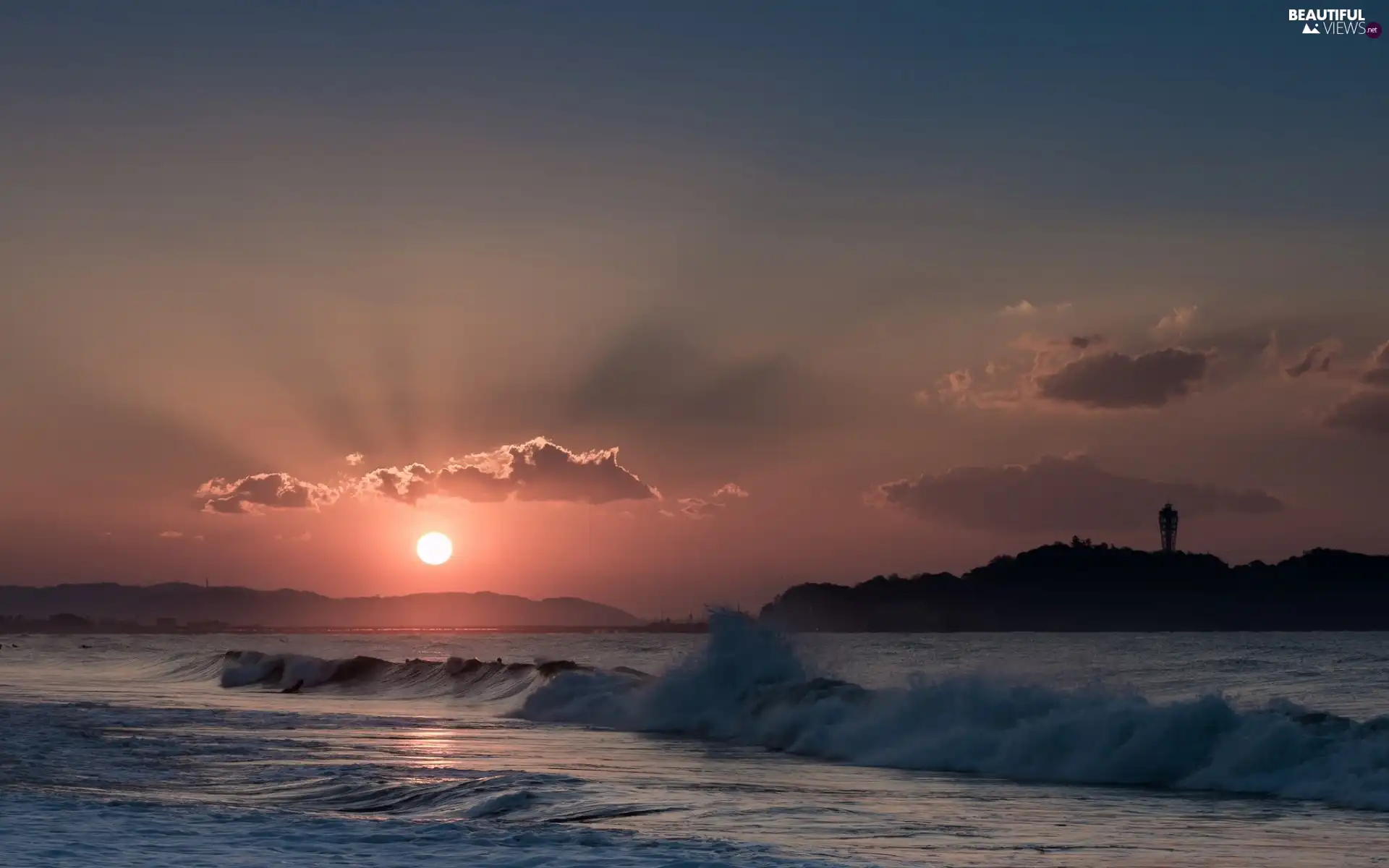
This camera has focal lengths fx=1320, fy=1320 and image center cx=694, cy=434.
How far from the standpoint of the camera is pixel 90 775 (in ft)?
77.5

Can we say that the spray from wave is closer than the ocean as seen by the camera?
No

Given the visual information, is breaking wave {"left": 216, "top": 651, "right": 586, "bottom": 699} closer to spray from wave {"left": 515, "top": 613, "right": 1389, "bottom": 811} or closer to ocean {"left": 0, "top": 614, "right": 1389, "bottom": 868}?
ocean {"left": 0, "top": 614, "right": 1389, "bottom": 868}

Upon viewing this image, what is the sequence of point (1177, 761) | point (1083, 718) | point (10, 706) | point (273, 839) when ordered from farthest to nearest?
point (10, 706) → point (1083, 718) → point (1177, 761) → point (273, 839)

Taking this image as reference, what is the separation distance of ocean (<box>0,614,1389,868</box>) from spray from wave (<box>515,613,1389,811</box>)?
8 cm

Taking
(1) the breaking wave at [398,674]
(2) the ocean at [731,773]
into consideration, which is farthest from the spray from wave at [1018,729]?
(1) the breaking wave at [398,674]

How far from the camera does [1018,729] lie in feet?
98.7

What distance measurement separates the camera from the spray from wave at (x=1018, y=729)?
25.4 m

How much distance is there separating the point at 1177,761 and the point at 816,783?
25.5 ft

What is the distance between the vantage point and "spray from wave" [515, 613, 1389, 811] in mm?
25375

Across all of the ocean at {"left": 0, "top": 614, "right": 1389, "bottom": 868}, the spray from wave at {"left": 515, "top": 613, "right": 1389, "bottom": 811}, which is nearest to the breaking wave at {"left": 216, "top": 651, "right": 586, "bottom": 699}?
the ocean at {"left": 0, "top": 614, "right": 1389, "bottom": 868}

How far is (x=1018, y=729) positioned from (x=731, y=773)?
23.9ft

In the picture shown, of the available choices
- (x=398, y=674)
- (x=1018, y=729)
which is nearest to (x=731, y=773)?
(x=1018, y=729)

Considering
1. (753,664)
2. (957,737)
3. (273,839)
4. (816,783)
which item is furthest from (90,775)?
(753,664)

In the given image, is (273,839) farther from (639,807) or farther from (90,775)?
(90,775)
